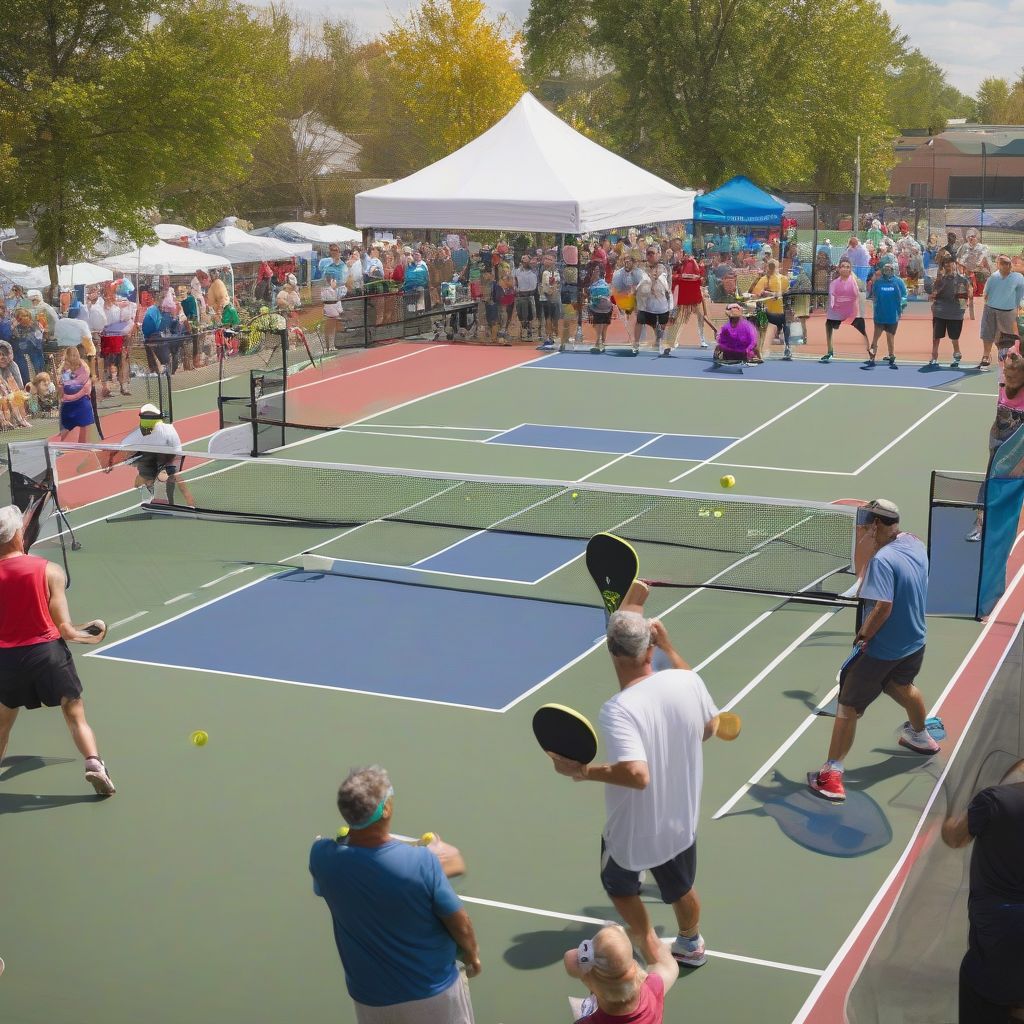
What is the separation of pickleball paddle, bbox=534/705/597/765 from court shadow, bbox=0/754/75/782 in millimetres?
4439

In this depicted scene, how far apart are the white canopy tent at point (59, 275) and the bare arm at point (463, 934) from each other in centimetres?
2567

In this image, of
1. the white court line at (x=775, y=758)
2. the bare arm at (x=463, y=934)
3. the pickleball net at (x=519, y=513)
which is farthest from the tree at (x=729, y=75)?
the bare arm at (x=463, y=934)

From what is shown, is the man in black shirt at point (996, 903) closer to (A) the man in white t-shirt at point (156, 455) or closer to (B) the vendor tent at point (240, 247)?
(A) the man in white t-shirt at point (156, 455)

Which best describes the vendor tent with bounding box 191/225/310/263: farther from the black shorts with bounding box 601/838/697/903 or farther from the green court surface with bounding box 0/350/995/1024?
the black shorts with bounding box 601/838/697/903

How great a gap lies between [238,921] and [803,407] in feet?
48.7

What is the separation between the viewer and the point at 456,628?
11.0 metres

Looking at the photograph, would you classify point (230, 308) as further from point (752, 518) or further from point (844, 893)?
point (844, 893)

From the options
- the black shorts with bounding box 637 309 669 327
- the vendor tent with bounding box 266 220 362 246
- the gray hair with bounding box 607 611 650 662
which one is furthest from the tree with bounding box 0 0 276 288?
the gray hair with bounding box 607 611 650 662

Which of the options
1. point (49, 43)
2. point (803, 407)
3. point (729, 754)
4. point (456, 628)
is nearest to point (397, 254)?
point (49, 43)

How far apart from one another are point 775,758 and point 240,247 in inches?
1144

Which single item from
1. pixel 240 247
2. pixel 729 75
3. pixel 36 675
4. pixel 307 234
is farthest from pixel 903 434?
pixel 729 75

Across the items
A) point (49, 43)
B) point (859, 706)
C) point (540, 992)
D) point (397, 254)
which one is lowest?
point (540, 992)

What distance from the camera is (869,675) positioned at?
25.7ft

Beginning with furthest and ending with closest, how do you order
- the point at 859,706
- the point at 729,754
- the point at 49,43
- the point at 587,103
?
the point at 587,103
the point at 49,43
the point at 729,754
the point at 859,706
